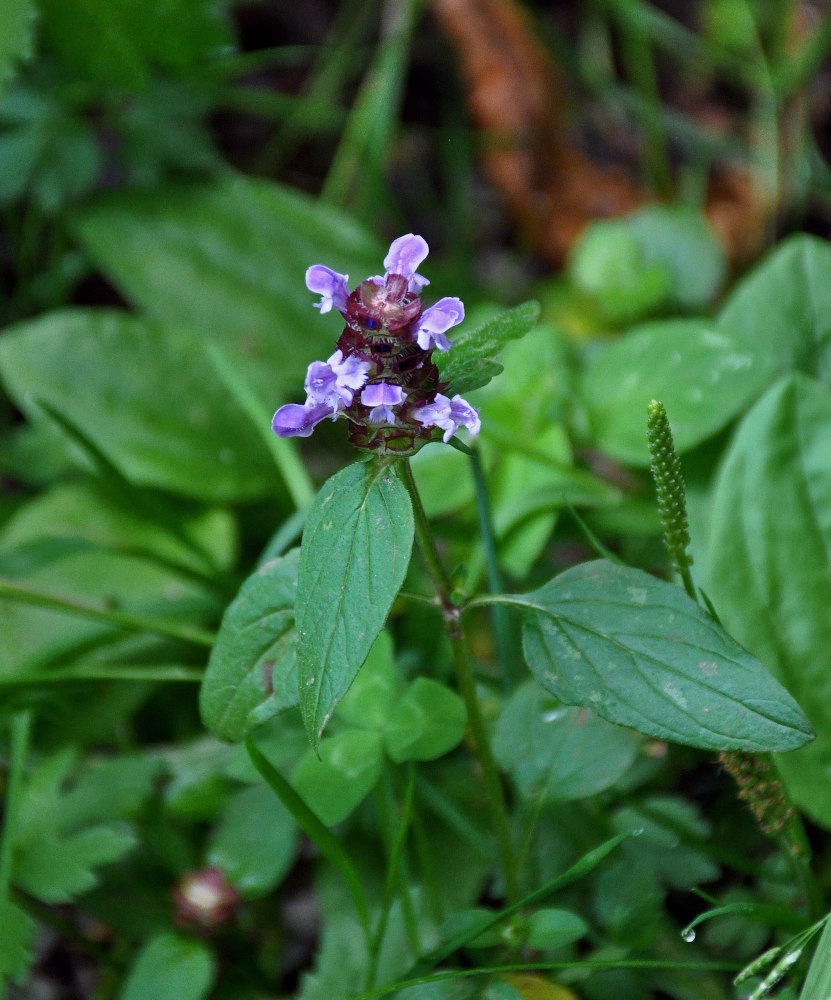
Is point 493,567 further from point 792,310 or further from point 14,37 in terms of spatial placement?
point 14,37

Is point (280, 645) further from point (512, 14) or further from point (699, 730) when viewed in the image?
point (512, 14)

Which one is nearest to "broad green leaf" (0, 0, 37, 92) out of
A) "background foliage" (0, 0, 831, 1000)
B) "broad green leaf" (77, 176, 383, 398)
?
"background foliage" (0, 0, 831, 1000)

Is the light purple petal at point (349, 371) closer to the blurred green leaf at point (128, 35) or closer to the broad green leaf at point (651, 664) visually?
the broad green leaf at point (651, 664)

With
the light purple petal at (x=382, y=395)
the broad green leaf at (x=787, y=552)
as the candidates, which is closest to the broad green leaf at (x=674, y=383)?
the broad green leaf at (x=787, y=552)

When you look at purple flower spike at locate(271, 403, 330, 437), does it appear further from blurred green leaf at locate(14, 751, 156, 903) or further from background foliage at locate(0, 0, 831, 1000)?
blurred green leaf at locate(14, 751, 156, 903)

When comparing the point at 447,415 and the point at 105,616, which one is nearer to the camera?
the point at 447,415

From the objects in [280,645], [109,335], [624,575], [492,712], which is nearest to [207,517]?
[109,335]

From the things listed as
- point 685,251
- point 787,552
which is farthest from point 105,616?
point 685,251
